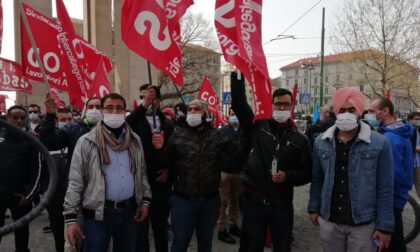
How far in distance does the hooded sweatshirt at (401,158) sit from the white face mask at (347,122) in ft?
3.64

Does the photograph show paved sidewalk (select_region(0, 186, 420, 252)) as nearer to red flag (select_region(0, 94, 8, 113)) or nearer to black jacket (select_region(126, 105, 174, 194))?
black jacket (select_region(126, 105, 174, 194))

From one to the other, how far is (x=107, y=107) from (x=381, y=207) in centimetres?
254

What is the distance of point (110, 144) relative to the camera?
3230 mm

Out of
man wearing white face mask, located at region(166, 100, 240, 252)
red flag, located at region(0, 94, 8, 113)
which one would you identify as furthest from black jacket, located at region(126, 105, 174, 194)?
red flag, located at region(0, 94, 8, 113)

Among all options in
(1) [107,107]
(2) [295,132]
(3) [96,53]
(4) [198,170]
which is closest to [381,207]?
(2) [295,132]

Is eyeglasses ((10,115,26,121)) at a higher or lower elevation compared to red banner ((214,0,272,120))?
lower

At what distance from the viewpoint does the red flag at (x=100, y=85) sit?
16.3ft

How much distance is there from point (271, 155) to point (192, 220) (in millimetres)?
1042

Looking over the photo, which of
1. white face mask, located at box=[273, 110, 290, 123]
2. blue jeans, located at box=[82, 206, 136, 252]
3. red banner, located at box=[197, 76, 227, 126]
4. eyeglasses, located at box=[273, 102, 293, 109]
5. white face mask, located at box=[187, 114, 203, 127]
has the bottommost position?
blue jeans, located at box=[82, 206, 136, 252]

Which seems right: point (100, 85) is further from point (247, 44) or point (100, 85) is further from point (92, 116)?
point (247, 44)

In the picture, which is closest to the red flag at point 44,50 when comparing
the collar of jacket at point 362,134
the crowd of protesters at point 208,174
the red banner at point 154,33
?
the red banner at point 154,33

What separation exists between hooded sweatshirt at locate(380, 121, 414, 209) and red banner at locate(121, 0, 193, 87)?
99.2 inches

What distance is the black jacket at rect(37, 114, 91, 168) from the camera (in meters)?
3.54

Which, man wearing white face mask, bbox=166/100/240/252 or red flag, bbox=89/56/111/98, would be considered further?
red flag, bbox=89/56/111/98
